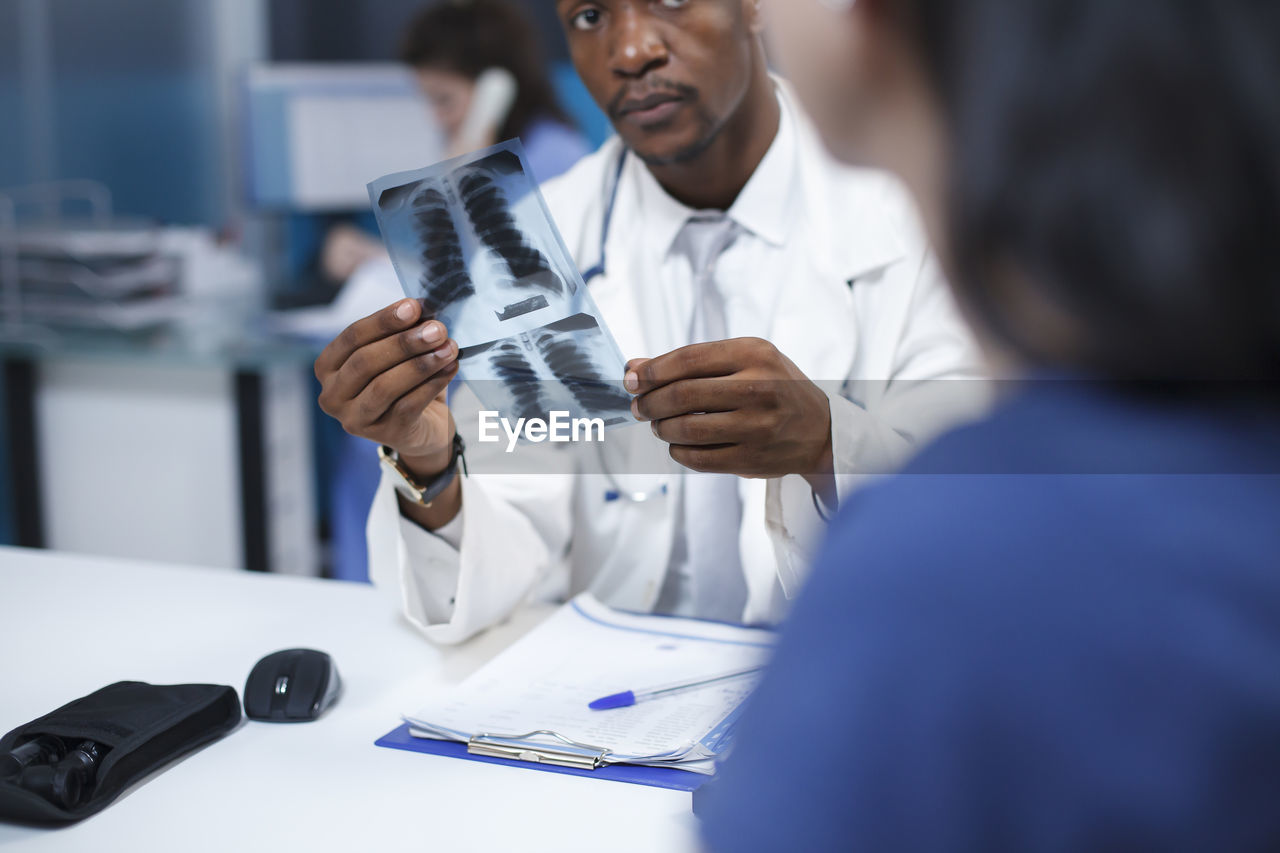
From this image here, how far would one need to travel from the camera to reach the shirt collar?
1179mm

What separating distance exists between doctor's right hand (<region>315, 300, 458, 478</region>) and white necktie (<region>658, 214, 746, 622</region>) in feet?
1.24

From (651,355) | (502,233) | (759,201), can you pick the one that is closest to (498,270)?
(502,233)

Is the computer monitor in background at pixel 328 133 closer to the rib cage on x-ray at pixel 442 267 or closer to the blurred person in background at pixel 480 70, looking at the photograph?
the blurred person in background at pixel 480 70

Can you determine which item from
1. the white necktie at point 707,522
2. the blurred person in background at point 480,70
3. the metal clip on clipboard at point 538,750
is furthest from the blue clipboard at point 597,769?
the blurred person in background at point 480,70

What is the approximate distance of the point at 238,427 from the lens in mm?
2350

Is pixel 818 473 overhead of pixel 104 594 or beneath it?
overhead

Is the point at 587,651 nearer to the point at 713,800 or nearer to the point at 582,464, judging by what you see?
the point at 582,464

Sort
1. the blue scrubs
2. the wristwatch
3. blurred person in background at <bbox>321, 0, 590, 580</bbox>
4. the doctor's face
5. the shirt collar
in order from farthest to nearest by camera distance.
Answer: blurred person in background at <bbox>321, 0, 590, 580</bbox> < the shirt collar < the doctor's face < the wristwatch < the blue scrubs

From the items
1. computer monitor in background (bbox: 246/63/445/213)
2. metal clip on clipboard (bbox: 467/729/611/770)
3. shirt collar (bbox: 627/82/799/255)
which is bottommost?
metal clip on clipboard (bbox: 467/729/611/770)

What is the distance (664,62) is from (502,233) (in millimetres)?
353

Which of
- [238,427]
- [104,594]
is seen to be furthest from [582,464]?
[238,427]

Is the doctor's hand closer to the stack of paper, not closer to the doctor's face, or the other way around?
the stack of paper

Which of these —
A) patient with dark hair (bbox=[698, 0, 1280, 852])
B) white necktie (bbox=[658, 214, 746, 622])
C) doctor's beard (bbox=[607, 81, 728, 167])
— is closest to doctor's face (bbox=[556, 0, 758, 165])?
doctor's beard (bbox=[607, 81, 728, 167])

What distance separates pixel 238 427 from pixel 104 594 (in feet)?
4.18
